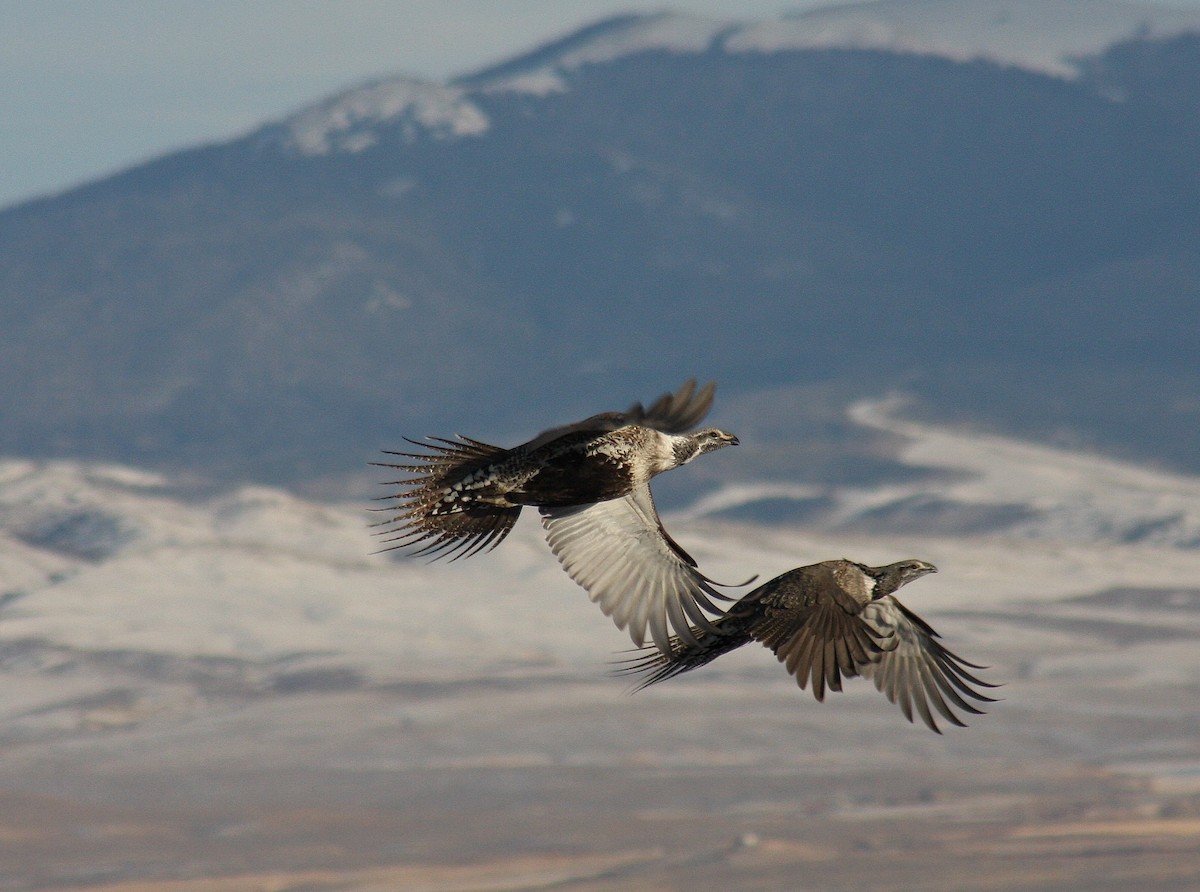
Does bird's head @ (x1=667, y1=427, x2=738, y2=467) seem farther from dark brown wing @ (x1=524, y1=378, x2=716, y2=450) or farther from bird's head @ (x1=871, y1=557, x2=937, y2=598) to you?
bird's head @ (x1=871, y1=557, x2=937, y2=598)

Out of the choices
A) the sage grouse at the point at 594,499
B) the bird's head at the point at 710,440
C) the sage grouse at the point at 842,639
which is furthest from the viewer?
the bird's head at the point at 710,440

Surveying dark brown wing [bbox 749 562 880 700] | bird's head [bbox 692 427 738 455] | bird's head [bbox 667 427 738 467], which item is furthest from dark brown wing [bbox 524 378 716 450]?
dark brown wing [bbox 749 562 880 700]

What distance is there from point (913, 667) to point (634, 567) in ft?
7.88

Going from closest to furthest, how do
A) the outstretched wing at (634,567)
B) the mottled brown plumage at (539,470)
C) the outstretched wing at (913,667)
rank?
the outstretched wing at (634,567), the mottled brown plumage at (539,470), the outstretched wing at (913,667)

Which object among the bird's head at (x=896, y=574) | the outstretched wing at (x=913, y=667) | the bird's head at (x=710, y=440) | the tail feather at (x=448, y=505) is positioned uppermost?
the bird's head at (x=710, y=440)

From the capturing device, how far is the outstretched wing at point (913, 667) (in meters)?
10.5

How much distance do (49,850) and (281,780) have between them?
26.2 meters

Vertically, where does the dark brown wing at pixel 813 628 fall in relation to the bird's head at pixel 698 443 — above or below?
below

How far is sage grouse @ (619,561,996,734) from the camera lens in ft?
31.3

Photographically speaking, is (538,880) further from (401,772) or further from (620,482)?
(620,482)

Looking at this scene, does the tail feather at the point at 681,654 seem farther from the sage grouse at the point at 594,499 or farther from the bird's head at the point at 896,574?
the bird's head at the point at 896,574

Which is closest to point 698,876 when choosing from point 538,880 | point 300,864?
point 538,880

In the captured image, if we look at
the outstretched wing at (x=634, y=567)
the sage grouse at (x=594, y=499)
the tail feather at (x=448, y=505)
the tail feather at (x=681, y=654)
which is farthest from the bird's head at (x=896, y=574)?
the tail feather at (x=448, y=505)

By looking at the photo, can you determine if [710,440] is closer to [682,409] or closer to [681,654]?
[682,409]
